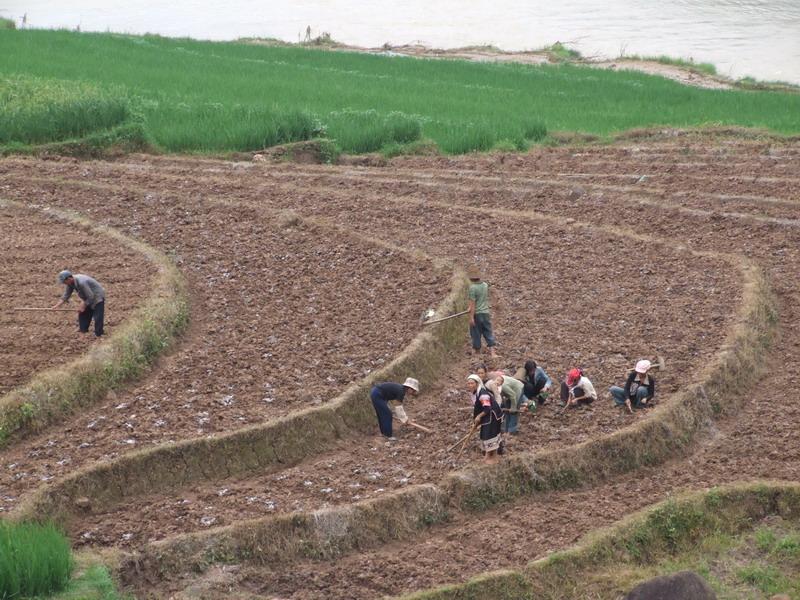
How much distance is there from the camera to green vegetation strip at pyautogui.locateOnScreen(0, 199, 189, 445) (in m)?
14.9

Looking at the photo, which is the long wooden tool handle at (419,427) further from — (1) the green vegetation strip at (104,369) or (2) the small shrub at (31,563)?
(2) the small shrub at (31,563)

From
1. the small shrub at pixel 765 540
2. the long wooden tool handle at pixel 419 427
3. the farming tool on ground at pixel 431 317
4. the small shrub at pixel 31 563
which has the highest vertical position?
the farming tool on ground at pixel 431 317

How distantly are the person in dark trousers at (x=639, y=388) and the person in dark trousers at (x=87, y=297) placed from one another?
23.8 feet

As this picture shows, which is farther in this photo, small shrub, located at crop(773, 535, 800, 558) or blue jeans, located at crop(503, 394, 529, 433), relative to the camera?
blue jeans, located at crop(503, 394, 529, 433)

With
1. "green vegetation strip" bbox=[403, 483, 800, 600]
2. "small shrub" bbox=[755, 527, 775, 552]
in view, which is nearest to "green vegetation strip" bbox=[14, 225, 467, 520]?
"green vegetation strip" bbox=[403, 483, 800, 600]

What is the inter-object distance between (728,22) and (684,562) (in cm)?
5745

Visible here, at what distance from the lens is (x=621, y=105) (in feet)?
119

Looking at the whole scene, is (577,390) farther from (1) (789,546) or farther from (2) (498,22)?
(2) (498,22)

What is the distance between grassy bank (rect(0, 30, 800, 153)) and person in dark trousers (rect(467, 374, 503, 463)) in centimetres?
1616

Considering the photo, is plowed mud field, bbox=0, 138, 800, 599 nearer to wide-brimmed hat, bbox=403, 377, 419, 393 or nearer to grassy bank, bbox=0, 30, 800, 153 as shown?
wide-brimmed hat, bbox=403, 377, 419, 393

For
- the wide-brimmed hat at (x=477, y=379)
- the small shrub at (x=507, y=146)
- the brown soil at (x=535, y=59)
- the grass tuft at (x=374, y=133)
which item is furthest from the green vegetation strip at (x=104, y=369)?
the brown soil at (x=535, y=59)

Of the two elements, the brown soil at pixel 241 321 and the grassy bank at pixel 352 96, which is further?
the grassy bank at pixel 352 96

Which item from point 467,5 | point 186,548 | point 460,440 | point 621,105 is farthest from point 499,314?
point 467,5

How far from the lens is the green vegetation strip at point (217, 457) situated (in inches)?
514
